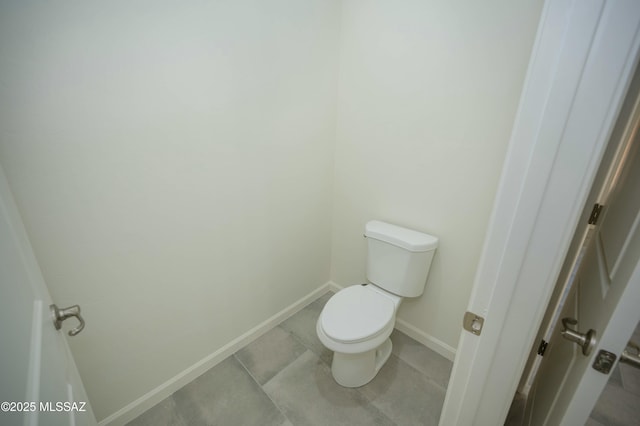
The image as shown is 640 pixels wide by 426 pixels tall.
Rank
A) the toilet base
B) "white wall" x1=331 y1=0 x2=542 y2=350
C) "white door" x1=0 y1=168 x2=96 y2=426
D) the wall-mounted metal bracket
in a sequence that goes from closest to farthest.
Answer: "white door" x1=0 y1=168 x2=96 y2=426
the wall-mounted metal bracket
"white wall" x1=331 y1=0 x2=542 y2=350
the toilet base

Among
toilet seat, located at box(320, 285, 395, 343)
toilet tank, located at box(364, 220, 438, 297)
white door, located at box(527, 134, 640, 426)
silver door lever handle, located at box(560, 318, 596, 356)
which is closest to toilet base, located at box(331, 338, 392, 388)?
toilet seat, located at box(320, 285, 395, 343)

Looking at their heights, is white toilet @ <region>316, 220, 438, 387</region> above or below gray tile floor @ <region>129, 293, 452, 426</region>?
above

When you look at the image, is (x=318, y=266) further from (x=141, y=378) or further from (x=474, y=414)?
(x=474, y=414)

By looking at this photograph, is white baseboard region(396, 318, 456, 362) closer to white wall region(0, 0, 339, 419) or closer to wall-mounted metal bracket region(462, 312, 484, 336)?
white wall region(0, 0, 339, 419)

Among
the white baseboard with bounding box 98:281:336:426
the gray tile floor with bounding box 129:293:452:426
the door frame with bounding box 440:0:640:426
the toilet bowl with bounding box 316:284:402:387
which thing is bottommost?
the gray tile floor with bounding box 129:293:452:426

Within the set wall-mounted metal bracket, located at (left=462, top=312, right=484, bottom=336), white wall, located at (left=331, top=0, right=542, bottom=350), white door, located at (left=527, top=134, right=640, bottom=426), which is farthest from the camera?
white wall, located at (left=331, top=0, right=542, bottom=350)

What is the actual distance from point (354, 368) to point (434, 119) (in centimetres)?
139

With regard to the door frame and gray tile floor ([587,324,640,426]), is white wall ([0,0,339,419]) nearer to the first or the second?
the door frame

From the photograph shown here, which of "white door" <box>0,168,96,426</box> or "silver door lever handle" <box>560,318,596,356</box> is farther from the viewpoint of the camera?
"silver door lever handle" <box>560,318,596,356</box>

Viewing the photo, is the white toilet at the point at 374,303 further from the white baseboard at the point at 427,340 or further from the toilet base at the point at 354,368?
the white baseboard at the point at 427,340

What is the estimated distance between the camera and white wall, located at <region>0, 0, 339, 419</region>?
2.82ft

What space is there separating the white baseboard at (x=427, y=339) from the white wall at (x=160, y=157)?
968 mm

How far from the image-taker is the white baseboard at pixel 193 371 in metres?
1.26

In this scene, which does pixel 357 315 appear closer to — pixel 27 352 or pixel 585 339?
pixel 585 339
